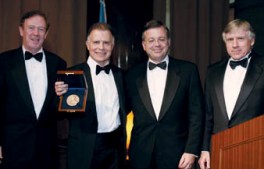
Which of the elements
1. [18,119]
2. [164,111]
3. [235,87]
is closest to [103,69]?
[164,111]

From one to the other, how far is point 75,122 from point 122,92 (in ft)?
1.37

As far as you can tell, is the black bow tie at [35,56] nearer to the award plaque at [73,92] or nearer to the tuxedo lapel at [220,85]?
the award plaque at [73,92]

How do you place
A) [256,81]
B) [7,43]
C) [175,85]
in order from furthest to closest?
[7,43]
[175,85]
[256,81]

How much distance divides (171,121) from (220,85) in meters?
0.43

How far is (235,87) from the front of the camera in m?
2.81

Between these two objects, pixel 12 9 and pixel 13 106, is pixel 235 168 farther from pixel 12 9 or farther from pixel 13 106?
pixel 12 9

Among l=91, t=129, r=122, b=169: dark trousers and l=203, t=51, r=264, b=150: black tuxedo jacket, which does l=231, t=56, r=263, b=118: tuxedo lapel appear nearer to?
l=203, t=51, r=264, b=150: black tuxedo jacket

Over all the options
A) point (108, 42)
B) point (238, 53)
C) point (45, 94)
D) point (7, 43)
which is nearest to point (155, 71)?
point (108, 42)

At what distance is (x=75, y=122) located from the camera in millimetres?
2926

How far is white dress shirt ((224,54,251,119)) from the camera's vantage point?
2.79 metres

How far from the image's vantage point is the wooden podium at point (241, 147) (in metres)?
2.05

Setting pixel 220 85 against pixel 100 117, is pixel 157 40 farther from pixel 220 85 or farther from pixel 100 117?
pixel 100 117

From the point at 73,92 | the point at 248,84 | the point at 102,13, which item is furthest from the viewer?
the point at 102,13

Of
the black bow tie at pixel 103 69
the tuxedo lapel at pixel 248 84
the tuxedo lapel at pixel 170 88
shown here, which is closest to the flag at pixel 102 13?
the black bow tie at pixel 103 69
